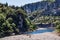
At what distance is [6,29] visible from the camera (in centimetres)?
8762

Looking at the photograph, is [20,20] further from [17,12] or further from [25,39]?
[25,39]

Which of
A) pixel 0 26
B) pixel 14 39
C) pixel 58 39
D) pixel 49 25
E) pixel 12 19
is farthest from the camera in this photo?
pixel 49 25

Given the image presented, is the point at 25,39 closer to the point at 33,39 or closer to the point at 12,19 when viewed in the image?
the point at 33,39

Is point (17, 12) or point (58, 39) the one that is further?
point (17, 12)

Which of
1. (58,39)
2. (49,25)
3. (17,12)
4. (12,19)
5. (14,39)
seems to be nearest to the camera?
(58,39)

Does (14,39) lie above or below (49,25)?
above

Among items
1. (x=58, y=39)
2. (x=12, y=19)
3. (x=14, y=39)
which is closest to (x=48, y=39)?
(x=58, y=39)

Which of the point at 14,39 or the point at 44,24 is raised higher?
the point at 14,39

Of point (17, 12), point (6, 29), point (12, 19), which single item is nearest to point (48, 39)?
point (6, 29)

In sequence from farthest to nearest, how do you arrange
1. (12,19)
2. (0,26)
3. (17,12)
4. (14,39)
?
(17,12) → (12,19) → (0,26) → (14,39)

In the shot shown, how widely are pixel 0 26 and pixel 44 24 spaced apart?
4501 inches

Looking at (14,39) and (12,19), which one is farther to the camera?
(12,19)

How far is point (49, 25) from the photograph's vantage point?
193375mm

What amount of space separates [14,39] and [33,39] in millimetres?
5201
